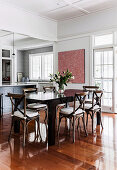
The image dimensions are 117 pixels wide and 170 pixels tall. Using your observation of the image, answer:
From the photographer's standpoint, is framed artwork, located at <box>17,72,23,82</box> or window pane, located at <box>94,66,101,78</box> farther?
framed artwork, located at <box>17,72,23,82</box>

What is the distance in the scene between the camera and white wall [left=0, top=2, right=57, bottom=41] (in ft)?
17.8

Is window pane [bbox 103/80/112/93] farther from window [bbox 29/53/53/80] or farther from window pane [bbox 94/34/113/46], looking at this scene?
window [bbox 29/53/53/80]

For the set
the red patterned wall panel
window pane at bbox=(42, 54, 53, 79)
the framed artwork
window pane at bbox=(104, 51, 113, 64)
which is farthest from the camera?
the framed artwork

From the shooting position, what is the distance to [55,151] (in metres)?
2.88

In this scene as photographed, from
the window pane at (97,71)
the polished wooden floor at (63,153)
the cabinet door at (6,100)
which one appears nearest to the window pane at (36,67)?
the cabinet door at (6,100)

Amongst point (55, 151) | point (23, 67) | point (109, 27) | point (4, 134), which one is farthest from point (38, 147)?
point (23, 67)

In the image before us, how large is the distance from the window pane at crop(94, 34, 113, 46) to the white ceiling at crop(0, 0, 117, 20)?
34.7 inches

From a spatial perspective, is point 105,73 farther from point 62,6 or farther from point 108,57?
point 62,6

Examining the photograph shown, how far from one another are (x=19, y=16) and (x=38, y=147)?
14.4 ft

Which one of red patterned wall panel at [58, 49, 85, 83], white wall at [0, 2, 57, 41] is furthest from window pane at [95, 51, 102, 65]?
white wall at [0, 2, 57, 41]

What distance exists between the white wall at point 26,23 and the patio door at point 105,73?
204cm

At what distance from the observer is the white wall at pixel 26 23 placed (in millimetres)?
5418

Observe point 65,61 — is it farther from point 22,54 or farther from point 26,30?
point 22,54

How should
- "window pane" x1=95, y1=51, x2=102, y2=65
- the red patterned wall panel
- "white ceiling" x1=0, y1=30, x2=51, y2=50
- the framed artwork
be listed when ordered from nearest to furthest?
"window pane" x1=95, y1=51, x2=102, y2=65
the red patterned wall panel
"white ceiling" x1=0, y1=30, x2=51, y2=50
the framed artwork
